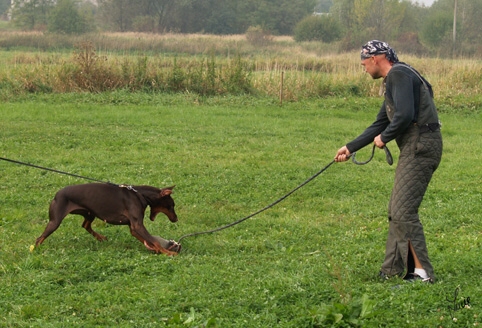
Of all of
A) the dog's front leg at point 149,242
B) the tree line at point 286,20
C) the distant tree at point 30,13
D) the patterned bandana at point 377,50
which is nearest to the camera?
the patterned bandana at point 377,50

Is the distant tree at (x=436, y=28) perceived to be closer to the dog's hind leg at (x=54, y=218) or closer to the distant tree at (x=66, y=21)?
the distant tree at (x=66, y=21)

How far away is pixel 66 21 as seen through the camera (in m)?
56.7

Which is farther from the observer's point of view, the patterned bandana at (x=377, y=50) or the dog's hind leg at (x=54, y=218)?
the dog's hind leg at (x=54, y=218)

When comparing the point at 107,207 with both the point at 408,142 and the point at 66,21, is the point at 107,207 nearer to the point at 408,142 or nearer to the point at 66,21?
the point at 408,142

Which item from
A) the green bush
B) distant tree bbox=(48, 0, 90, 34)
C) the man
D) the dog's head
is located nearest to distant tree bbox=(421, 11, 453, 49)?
the green bush

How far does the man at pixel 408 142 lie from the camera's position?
5434mm

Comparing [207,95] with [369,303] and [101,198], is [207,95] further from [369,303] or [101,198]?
[369,303]

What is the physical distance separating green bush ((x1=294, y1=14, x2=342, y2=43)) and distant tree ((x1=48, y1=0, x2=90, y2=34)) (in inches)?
765

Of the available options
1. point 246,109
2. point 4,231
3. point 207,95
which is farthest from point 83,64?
point 4,231

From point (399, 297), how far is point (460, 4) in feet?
213

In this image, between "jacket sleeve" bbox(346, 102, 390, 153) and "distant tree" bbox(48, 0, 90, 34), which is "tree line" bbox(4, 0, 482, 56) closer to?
"distant tree" bbox(48, 0, 90, 34)

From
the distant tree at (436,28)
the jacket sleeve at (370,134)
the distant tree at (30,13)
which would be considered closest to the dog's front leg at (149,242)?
the jacket sleeve at (370,134)

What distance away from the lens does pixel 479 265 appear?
6133mm

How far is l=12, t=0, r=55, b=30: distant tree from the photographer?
2517 inches
